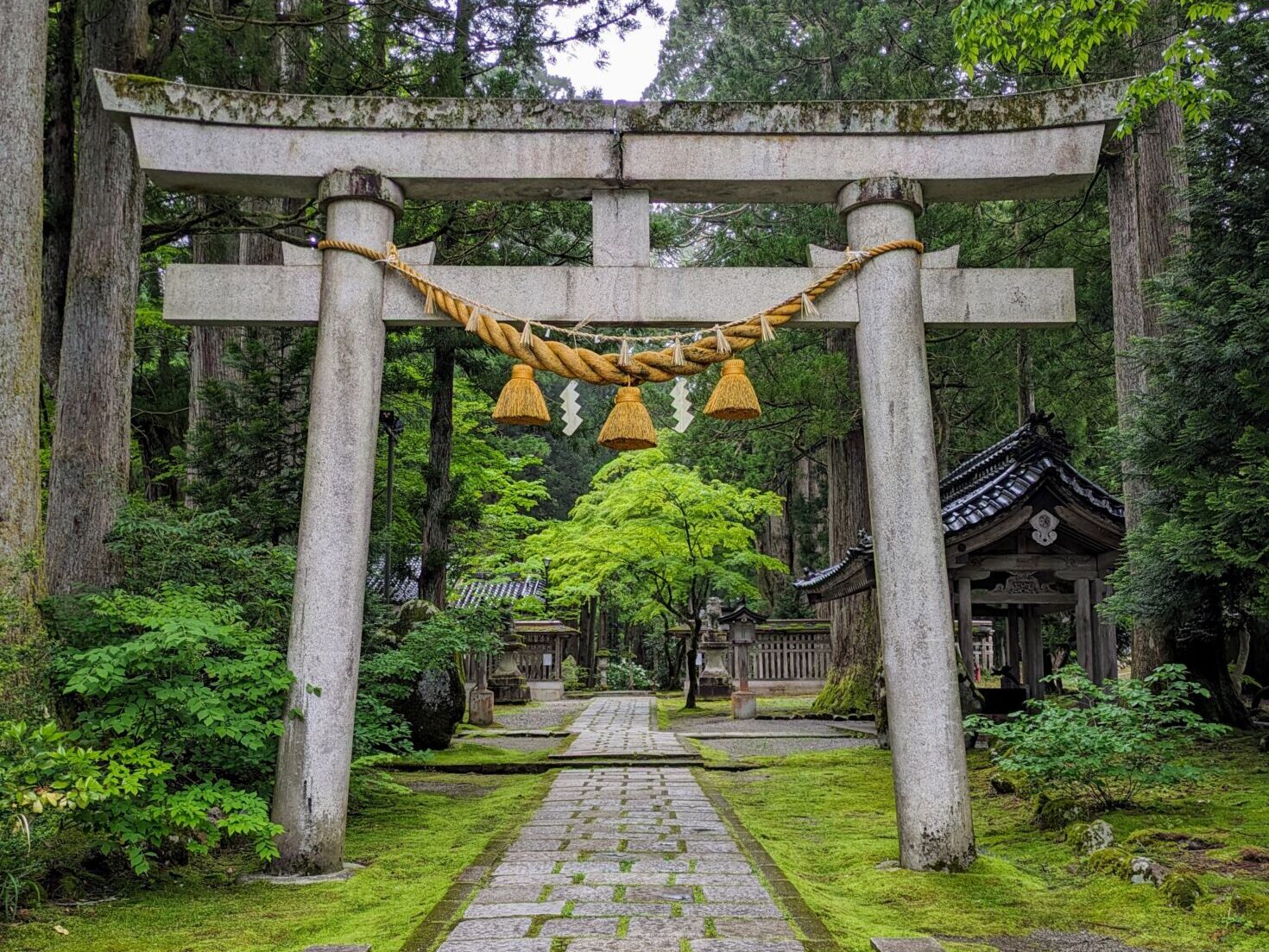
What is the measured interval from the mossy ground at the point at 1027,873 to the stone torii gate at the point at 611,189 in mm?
984

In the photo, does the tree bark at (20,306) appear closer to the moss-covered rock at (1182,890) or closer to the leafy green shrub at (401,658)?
the leafy green shrub at (401,658)

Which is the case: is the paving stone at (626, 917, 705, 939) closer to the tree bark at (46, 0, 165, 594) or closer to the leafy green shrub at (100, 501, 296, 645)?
the leafy green shrub at (100, 501, 296, 645)

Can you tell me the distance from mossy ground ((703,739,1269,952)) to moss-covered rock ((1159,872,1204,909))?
0.04 meters

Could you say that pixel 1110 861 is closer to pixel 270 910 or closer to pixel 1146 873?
pixel 1146 873

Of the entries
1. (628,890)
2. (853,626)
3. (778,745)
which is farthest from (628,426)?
(853,626)

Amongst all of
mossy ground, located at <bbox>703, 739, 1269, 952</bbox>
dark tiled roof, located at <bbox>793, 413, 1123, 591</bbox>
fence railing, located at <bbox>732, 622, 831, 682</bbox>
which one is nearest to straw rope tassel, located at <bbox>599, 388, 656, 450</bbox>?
mossy ground, located at <bbox>703, 739, 1269, 952</bbox>

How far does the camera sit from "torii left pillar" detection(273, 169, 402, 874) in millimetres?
5238

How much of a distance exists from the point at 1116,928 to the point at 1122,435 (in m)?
4.71

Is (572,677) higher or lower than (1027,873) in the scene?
lower

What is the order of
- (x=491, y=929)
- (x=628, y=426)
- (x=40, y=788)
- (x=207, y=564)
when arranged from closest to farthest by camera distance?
1. (x=491, y=929)
2. (x=40, y=788)
3. (x=628, y=426)
4. (x=207, y=564)

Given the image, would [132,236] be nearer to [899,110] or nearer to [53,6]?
[53,6]

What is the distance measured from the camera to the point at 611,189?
19.3 ft

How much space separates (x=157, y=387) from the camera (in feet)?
46.6

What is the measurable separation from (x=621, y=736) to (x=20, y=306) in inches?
398
